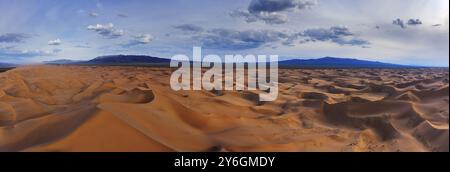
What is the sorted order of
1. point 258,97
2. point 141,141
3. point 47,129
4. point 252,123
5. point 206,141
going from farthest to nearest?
1. point 258,97
2. point 252,123
3. point 47,129
4. point 206,141
5. point 141,141

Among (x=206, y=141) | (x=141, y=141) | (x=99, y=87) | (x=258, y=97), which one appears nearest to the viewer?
(x=141, y=141)

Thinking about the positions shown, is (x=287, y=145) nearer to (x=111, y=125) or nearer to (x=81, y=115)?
(x=111, y=125)

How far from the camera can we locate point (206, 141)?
157 inches

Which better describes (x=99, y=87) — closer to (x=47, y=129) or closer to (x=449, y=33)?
(x=47, y=129)

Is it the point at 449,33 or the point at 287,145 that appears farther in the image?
the point at 287,145

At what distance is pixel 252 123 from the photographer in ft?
16.8

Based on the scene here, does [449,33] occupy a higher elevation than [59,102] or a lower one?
higher

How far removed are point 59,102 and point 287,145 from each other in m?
4.85

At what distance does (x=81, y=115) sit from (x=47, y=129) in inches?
13.4

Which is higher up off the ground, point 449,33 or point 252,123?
point 449,33

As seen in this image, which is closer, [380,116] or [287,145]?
[287,145]
